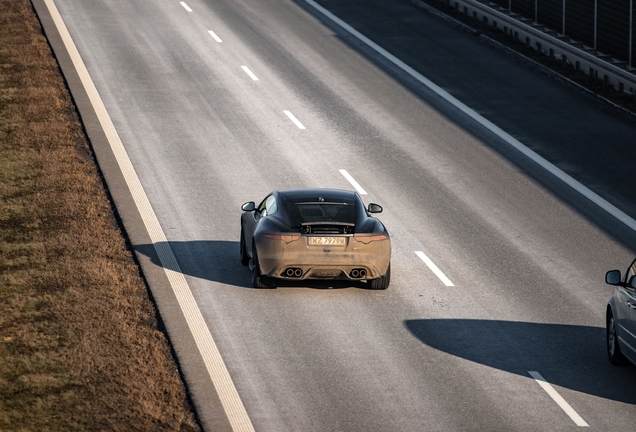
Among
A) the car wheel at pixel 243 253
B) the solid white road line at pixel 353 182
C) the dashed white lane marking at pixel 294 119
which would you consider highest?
the car wheel at pixel 243 253

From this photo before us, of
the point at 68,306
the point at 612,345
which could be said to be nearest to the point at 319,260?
the point at 68,306

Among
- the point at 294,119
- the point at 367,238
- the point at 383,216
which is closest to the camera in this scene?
the point at 367,238

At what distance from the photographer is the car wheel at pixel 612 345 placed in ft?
48.2

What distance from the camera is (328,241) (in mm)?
16938

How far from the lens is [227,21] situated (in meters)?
38.6

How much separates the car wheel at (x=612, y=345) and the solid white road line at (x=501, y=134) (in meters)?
6.78

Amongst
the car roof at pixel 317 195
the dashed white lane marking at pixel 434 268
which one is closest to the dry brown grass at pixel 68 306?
the car roof at pixel 317 195

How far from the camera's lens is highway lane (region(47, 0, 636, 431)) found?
1397 centimetres

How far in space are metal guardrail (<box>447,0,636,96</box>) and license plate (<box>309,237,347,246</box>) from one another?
1459 centimetres

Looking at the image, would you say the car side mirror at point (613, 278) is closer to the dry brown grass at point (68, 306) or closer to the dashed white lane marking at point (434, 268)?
the dashed white lane marking at point (434, 268)

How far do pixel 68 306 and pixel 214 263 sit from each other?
124 inches

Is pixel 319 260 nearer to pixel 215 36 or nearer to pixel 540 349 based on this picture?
pixel 540 349

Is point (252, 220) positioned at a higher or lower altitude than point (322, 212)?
lower

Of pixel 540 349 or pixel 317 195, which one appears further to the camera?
pixel 317 195
